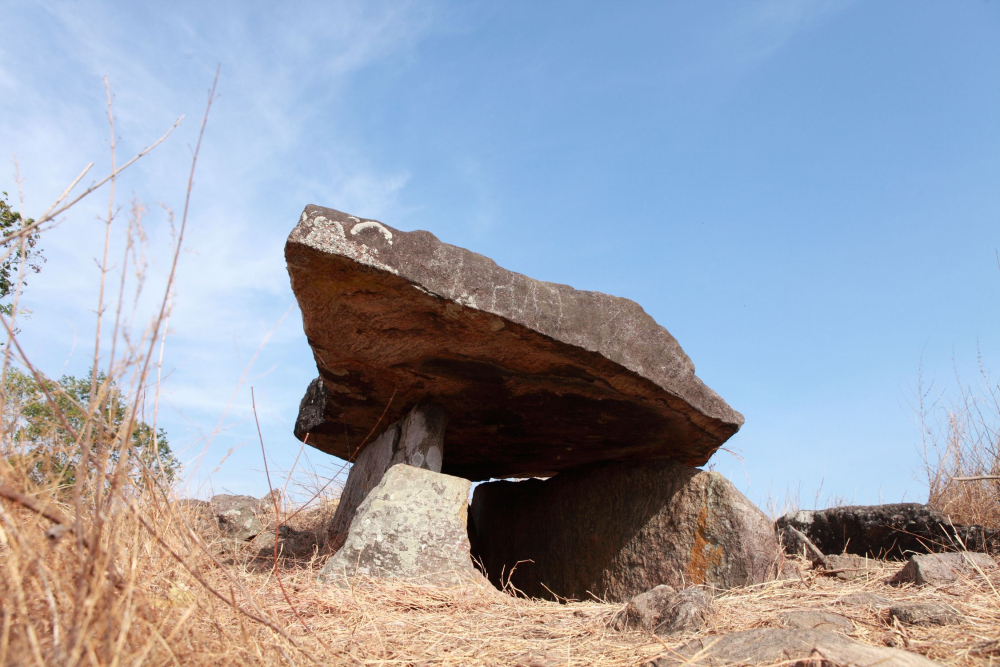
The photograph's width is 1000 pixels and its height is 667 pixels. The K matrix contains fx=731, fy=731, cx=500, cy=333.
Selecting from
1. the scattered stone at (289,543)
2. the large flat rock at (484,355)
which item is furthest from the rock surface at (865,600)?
the scattered stone at (289,543)

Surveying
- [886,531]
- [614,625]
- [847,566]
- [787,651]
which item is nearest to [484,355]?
[614,625]

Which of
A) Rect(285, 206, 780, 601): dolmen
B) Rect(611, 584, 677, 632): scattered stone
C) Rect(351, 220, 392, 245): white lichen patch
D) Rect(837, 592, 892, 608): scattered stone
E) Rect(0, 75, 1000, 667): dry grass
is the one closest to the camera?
Rect(0, 75, 1000, 667): dry grass

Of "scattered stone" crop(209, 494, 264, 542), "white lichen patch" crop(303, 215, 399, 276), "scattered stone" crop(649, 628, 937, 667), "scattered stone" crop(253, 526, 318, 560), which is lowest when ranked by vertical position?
"scattered stone" crop(649, 628, 937, 667)

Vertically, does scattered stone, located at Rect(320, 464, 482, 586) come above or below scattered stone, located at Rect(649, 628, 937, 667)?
above

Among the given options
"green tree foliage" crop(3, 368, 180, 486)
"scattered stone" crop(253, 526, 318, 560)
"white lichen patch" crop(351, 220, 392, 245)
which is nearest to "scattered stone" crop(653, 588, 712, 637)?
"green tree foliage" crop(3, 368, 180, 486)

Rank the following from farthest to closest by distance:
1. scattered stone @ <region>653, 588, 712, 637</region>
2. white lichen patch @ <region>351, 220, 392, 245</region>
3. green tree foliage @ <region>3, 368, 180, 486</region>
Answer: white lichen patch @ <region>351, 220, 392, 245</region>, scattered stone @ <region>653, 588, 712, 637</region>, green tree foliage @ <region>3, 368, 180, 486</region>

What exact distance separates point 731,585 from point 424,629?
2.33m

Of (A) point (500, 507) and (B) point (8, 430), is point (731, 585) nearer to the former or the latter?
(A) point (500, 507)

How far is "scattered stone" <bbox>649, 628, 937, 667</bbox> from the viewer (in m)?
1.96

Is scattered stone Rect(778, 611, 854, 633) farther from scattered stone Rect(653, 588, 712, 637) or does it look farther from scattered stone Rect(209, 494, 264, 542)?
scattered stone Rect(209, 494, 264, 542)

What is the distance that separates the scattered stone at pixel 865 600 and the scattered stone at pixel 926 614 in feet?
1.11

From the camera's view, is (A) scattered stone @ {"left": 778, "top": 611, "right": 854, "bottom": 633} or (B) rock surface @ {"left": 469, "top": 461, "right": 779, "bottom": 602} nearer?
(A) scattered stone @ {"left": 778, "top": 611, "right": 854, "bottom": 633}

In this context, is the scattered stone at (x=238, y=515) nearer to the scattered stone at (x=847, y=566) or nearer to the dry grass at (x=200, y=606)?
the dry grass at (x=200, y=606)

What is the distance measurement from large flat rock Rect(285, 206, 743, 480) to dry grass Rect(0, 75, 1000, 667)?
1243 millimetres
